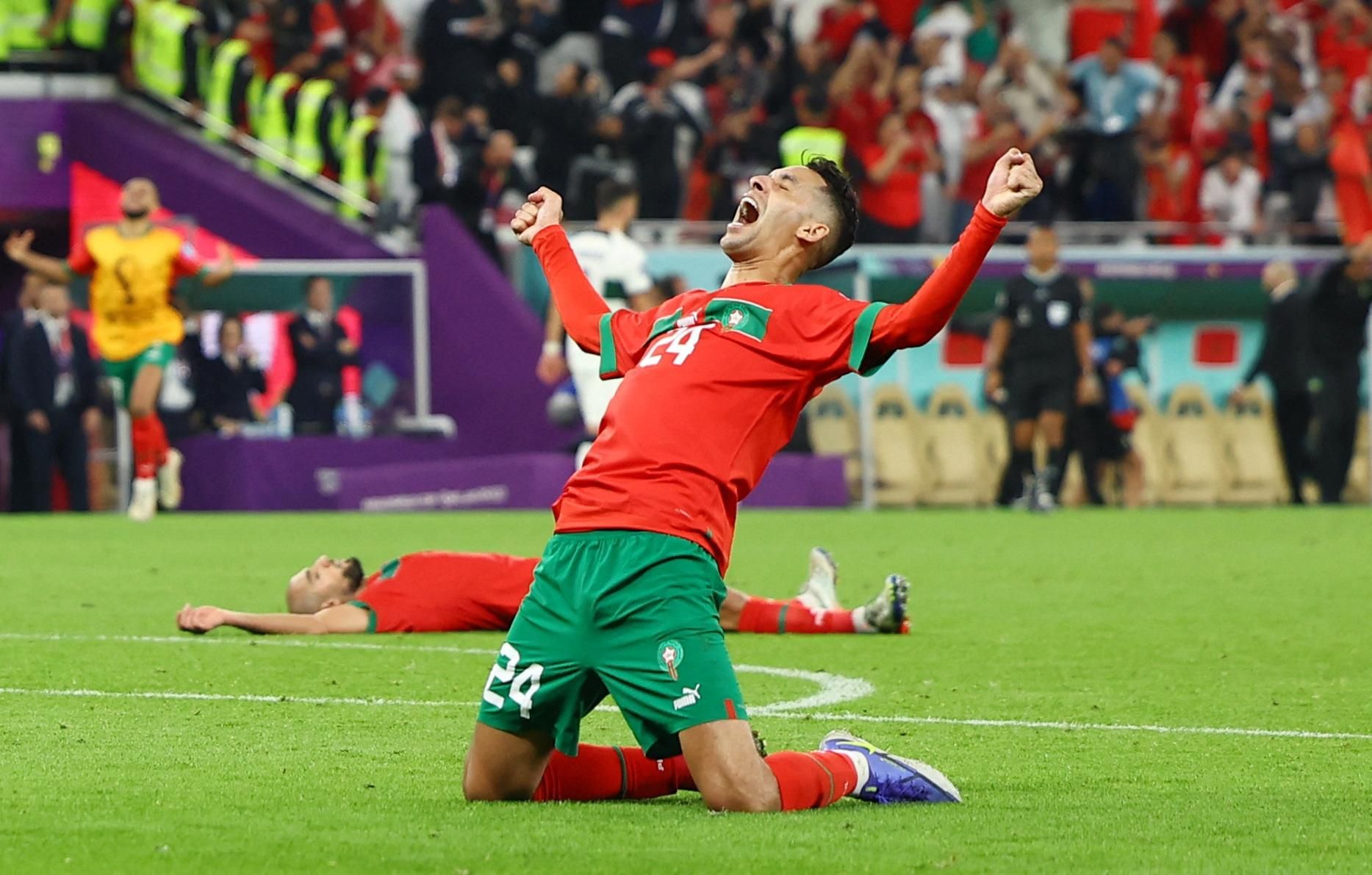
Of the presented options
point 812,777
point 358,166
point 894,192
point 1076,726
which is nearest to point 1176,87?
point 894,192

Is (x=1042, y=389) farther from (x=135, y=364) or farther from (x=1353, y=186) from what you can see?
(x=135, y=364)

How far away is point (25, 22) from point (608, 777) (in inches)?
681

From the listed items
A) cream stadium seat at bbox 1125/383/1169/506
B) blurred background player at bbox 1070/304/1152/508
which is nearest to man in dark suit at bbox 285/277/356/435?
blurred background player at bbox 1070/304/1152/508

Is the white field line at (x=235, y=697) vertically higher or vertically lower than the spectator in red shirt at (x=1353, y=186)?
lower

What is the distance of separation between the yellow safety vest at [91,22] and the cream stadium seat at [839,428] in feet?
23.0

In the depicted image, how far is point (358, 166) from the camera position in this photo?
21906 mm

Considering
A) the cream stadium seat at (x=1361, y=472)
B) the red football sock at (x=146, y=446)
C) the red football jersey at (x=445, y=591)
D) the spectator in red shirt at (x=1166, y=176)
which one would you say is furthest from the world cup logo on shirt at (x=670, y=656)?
the spectator in red shirt at (x=1166, y=176)

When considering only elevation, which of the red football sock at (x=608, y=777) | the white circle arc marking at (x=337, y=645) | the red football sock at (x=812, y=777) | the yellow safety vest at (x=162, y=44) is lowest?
the white circle arc marking at (x=337, y=645)

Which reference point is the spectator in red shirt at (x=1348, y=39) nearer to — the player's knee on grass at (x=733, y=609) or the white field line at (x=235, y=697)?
the player's knee on grass at (x=733, y=609)

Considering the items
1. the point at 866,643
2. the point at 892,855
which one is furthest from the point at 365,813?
the point at 866,643

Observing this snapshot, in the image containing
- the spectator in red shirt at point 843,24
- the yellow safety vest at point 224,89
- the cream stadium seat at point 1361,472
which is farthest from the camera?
the spectator in red shirt at point 843,24

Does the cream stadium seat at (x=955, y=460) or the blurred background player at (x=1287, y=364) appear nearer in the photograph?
the blurred background player at (x=1287, y=364)

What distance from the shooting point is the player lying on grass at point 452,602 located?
9180 millimetres

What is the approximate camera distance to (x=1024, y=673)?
27.0ft
